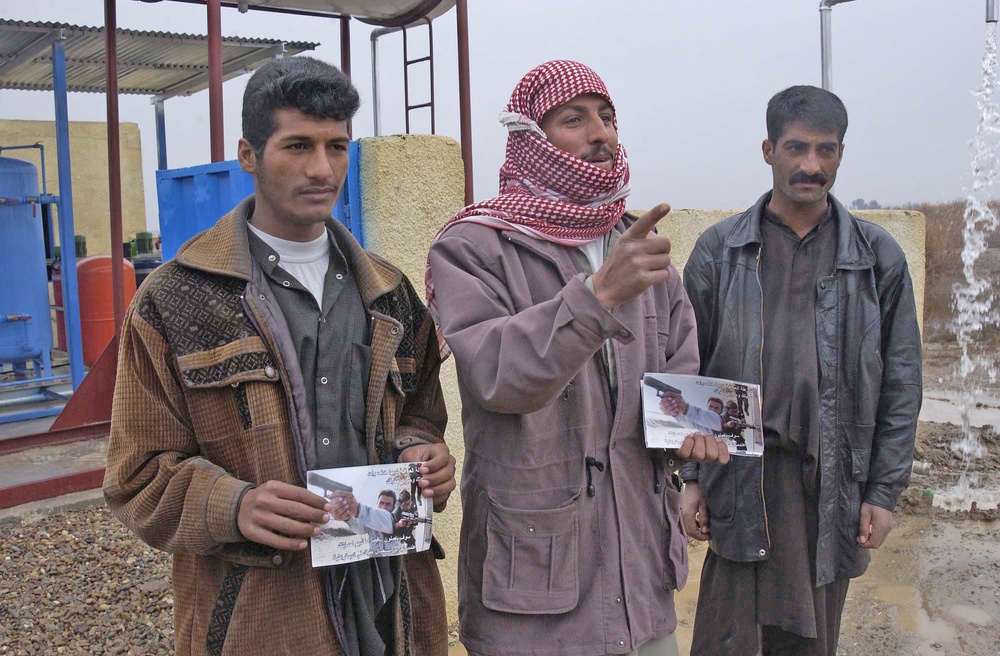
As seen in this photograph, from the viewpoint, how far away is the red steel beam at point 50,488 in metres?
5.21

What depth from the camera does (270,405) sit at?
1760 millimetres

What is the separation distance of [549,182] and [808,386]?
117 centimetres

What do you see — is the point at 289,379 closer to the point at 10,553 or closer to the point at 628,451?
the point at 628,451

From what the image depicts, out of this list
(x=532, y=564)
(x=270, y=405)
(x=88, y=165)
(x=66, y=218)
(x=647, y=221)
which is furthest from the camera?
(x=88, y=165)

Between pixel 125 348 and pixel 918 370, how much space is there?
2335 millimetres

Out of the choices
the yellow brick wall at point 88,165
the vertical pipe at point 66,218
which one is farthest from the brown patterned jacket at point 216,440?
the yellow brick wall at point 88,165

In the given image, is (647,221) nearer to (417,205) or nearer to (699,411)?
(699,411)

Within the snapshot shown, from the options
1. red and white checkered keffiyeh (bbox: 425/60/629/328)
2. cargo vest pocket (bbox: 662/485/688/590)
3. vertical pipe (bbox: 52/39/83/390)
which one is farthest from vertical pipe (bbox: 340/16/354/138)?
cargo vest pocket (bbox: 662/485/688/590)

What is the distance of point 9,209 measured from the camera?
23.7 ft

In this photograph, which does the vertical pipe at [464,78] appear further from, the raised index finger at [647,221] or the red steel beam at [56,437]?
the raised index finger at [647,221]

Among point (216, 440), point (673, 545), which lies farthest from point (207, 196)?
point (673, 545)

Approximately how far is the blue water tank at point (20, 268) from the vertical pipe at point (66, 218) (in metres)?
0.48

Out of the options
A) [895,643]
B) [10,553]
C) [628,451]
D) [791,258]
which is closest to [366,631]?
[628,451]

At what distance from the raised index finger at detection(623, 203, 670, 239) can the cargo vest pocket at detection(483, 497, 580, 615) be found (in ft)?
2.11
